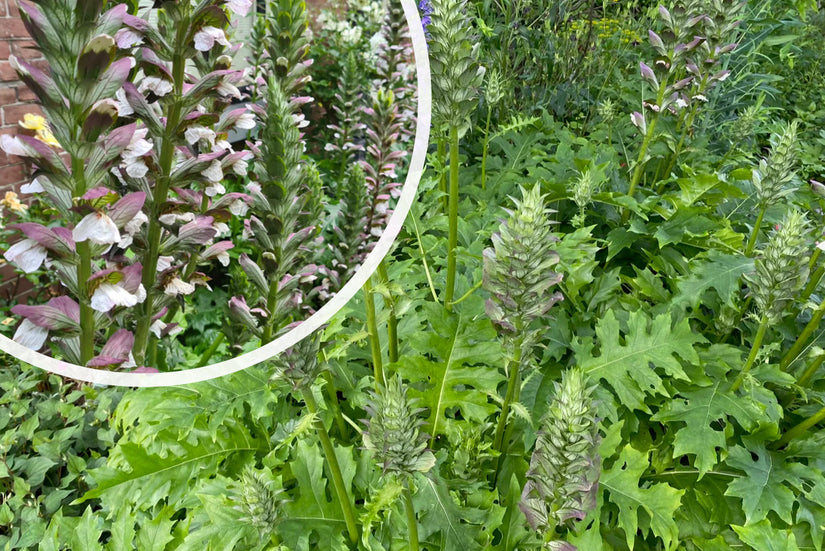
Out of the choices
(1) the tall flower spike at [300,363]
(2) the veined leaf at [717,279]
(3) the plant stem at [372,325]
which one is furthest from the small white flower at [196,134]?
(2) the veined leaf at [717,279]

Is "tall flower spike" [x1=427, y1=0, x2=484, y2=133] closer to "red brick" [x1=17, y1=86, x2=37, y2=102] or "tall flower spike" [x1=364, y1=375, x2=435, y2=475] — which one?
"tall flower spike" [x1=364, y1=375, x2=435, y2=475]

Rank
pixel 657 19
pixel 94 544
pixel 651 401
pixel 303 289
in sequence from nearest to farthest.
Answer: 1. pixel 303 289
2. pixel 94 544
3. pixel 651 401
4. pixel 657 19

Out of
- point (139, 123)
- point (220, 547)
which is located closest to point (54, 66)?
point (139, 123)

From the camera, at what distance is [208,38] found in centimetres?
59

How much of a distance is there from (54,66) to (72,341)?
310mm

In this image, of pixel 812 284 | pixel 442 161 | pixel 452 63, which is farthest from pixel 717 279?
pixel 452 63

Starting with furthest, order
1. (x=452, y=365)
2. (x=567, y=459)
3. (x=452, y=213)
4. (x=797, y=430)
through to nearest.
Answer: (x=797, y=430) → (x=452, y=365) → (x=452, y=213) → (x=567, y=459)

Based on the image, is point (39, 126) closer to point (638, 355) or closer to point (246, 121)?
point (246, 121)

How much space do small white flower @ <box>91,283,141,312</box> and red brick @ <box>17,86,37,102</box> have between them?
0.20 m

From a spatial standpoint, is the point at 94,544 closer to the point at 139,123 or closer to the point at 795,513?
the point at 139,123

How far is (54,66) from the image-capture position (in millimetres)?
532

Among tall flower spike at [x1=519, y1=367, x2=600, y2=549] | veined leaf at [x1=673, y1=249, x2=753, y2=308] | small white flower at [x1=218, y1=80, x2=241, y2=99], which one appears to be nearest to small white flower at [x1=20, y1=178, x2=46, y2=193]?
small white flower at [x1=218, y1=80, x2=241, y2=99]

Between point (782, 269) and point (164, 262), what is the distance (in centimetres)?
136

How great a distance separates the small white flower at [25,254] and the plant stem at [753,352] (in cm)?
154
